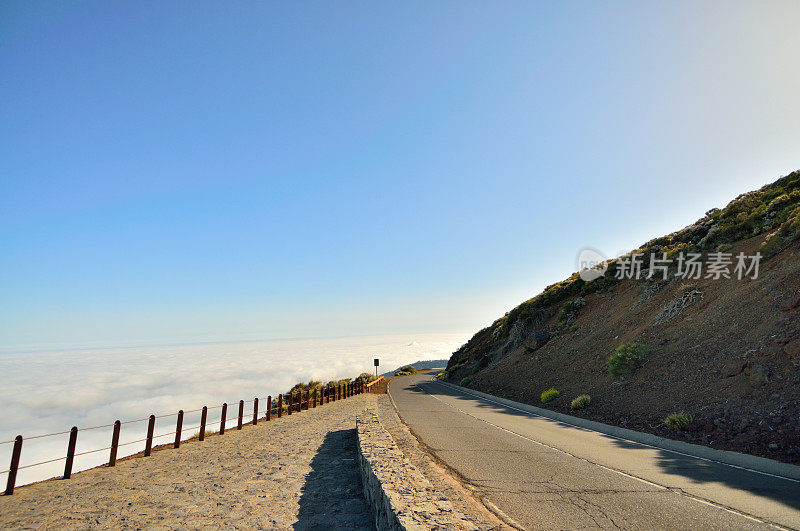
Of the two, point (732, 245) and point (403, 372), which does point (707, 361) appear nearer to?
point (732, 245)

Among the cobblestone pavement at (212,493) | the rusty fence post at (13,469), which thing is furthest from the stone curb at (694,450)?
the rusty fence post at (13,469)

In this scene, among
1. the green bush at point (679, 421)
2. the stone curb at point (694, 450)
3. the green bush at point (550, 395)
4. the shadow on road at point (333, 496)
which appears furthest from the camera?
the green bush at point (550, 395)

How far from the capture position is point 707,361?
15.9 m

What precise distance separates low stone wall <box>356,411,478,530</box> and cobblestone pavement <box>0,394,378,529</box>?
29.7 inches

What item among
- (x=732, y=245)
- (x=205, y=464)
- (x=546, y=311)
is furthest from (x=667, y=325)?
(x=205, y=464)

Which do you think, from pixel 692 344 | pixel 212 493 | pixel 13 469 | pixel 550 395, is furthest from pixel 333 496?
pixel 692 344

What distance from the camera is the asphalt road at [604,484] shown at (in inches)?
239

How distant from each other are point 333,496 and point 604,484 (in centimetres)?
511

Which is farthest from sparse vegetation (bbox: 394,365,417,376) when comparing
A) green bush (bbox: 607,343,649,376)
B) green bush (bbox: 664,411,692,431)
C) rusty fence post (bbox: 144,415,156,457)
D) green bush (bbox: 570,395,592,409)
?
rusty fence post (bbox: 144,415,156,457)

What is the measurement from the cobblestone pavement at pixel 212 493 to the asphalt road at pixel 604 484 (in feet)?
8.48

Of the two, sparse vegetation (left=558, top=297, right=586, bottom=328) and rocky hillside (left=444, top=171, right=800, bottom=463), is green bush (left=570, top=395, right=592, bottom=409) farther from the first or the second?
sparse vegetation (left=558, top=297, right=586, bottom=328)

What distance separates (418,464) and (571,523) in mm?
3968

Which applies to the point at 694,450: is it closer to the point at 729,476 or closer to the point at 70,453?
the point at 729,476

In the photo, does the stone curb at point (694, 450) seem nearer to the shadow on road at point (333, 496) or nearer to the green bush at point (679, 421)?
the green bush at point (679, 421)
